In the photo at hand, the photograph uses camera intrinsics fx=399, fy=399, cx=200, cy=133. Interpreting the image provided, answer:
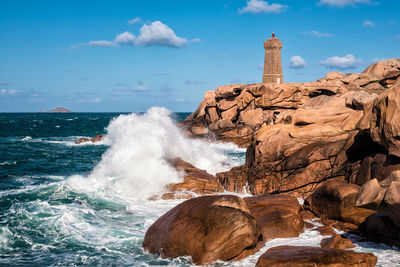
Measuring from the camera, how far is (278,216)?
9359mm

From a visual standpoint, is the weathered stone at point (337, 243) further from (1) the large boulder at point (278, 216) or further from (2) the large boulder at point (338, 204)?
(2) the large boulder at point (338, 204)

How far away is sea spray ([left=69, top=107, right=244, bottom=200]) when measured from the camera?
598 inches

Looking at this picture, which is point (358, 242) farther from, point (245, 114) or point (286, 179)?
point (245, 114)

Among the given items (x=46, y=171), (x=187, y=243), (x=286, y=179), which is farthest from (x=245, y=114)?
(x=187, y=243)

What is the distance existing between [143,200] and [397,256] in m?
8.41

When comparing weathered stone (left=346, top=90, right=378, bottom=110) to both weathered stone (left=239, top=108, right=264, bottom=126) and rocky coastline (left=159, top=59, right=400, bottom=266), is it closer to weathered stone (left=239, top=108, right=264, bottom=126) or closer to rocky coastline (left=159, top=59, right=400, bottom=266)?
rocky coastline (left=159, top=59, right=400, bottom=266)

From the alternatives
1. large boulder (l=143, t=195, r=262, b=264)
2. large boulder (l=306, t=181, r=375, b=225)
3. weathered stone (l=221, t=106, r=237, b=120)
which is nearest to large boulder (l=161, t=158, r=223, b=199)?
large boulder (l=306, t=181, r=375, b=225)

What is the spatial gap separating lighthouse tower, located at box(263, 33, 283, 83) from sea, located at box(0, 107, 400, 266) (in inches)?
1080

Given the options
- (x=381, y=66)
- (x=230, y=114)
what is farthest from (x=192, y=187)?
(x=381, y=66)

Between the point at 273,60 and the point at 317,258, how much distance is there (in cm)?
4469

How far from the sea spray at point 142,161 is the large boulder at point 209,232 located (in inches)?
231

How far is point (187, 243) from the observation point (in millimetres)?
7973

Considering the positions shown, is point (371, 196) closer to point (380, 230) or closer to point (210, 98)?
point (380, 230)

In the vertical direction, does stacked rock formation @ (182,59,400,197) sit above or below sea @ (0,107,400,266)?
above
